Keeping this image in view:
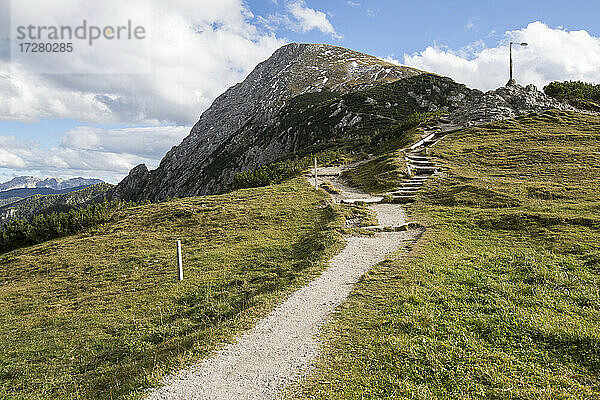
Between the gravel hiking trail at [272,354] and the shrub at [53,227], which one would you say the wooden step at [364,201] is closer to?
the gravel hiking trail at [272,354]

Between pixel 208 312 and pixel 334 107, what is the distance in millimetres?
104855

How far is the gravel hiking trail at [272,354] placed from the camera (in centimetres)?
710

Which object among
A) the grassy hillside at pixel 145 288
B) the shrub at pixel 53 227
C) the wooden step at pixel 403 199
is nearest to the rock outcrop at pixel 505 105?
the wooden step at pixel 403 199

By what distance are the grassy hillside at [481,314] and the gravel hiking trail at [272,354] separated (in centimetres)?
50

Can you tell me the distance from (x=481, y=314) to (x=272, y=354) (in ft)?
18.8

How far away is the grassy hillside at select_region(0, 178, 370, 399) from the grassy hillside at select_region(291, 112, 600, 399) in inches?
125

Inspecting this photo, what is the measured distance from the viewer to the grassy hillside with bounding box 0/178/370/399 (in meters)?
9.42

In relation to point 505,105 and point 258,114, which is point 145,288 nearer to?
point 505,105

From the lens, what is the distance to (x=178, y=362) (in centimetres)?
811

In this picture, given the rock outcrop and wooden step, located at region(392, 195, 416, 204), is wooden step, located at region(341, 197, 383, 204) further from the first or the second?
the rock outcrop

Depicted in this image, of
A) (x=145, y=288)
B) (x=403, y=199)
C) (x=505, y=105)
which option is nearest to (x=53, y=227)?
(x=145, y=288)

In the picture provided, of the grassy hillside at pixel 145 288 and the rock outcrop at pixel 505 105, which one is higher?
the rock outcrop at pixel 505 105

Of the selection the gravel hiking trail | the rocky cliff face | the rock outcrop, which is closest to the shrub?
the gravel hiking trail

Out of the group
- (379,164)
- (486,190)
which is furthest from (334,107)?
(486,190)
